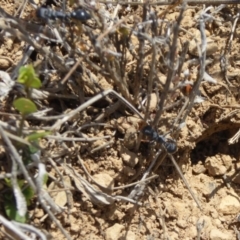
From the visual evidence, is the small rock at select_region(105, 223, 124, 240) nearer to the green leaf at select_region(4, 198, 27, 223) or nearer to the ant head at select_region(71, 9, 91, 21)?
the green leaf at select_region(4, 198, 27, 223)

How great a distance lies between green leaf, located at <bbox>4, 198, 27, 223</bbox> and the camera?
1.83 m

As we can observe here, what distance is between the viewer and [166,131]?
2.12m

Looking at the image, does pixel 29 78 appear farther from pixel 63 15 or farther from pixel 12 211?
pixel 12 211

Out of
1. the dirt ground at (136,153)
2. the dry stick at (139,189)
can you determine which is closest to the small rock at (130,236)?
the dirt ground at (136,153)

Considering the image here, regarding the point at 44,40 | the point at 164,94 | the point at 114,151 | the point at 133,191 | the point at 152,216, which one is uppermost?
the point at 44,40

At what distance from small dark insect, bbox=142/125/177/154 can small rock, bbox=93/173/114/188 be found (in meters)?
0.21

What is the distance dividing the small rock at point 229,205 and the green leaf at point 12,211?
0.86m

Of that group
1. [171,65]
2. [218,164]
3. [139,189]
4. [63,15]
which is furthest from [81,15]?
[218,164]

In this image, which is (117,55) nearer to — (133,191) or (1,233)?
(133,191)

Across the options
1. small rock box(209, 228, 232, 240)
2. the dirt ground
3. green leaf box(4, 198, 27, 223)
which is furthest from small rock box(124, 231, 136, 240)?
green leaf box(4, 198, 27, 223)

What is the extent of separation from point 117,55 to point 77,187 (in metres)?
0.49

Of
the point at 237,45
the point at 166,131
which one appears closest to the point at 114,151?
the point at 166,131

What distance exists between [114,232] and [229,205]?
53cm

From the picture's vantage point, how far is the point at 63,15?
1.88 meters
